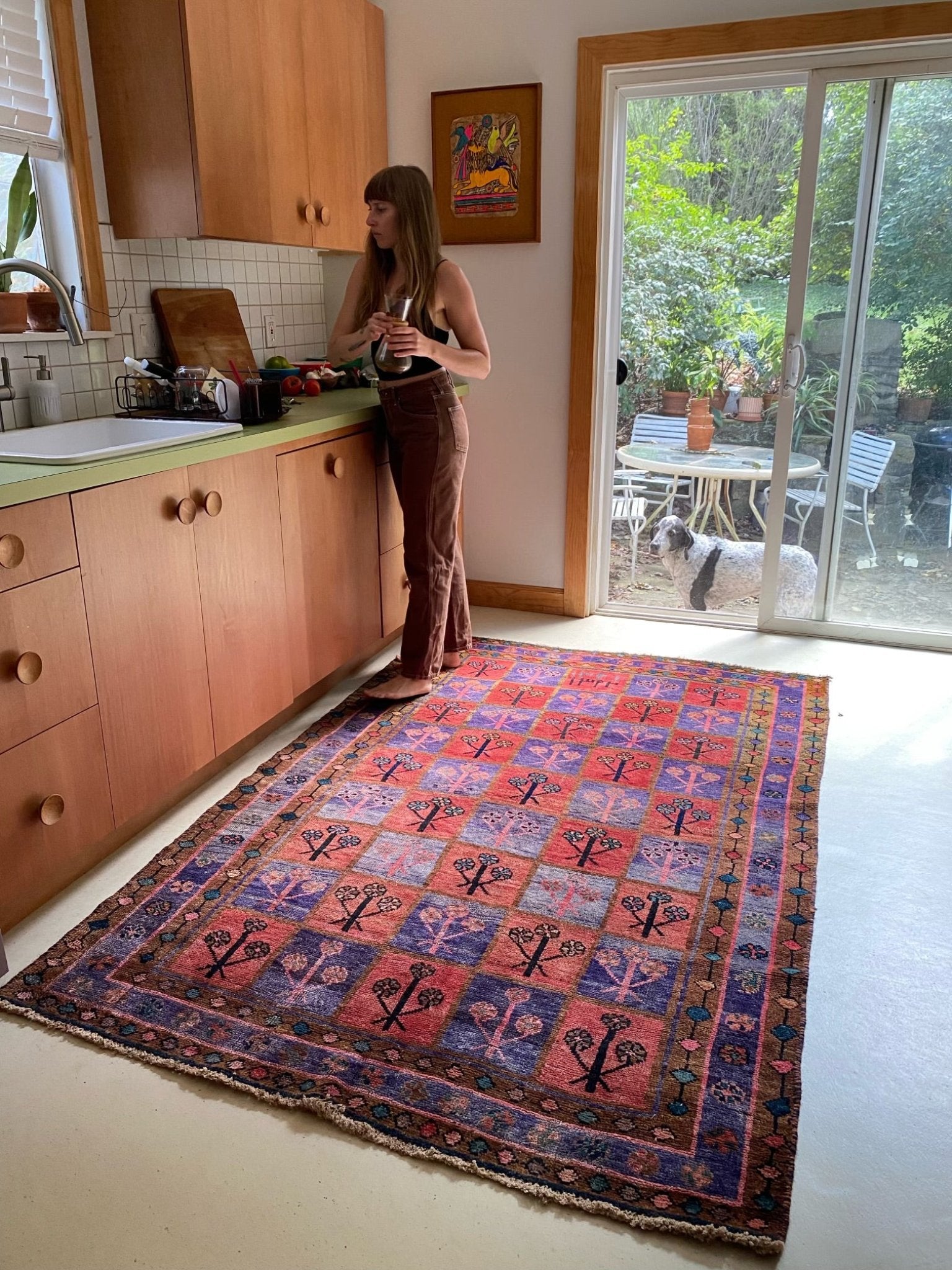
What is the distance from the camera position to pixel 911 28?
301 centimetres

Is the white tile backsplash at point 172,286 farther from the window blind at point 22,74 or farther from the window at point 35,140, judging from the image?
the window blind at point 22,74

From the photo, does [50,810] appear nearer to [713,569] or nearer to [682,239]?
[713,569]

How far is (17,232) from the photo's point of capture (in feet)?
8.16

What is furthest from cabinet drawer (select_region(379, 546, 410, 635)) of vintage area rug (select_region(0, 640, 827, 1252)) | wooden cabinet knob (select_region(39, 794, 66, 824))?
wooden cabinet knob (select_region(39, 794, 66, 824))

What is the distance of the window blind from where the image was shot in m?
2.34

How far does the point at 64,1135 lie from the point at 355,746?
137cm

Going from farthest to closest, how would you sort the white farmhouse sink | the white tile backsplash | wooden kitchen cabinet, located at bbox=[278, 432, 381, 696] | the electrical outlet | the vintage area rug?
the electrical outlet, wooden kitchen cabinet, located at bbox=[278, 432, 381, 696], the white tile backsplash, the white farmhouse sink, the vintage area rug

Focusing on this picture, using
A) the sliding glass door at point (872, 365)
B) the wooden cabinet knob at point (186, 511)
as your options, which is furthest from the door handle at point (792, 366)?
the wooden cabinet knob at point (186, 511)

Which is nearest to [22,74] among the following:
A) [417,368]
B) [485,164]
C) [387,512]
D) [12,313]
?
[12,313]

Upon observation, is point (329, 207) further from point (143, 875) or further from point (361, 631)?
point (143, 875)

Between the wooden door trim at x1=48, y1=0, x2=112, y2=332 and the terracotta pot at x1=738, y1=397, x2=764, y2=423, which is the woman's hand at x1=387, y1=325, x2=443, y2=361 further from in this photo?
the terracotta pot at x1=738, y1=397, x2=764, y2=423

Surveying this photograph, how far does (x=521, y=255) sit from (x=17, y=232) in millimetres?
1844

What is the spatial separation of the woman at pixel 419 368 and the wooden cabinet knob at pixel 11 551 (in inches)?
50.2

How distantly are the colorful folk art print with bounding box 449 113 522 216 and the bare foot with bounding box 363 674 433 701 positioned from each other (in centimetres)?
184
